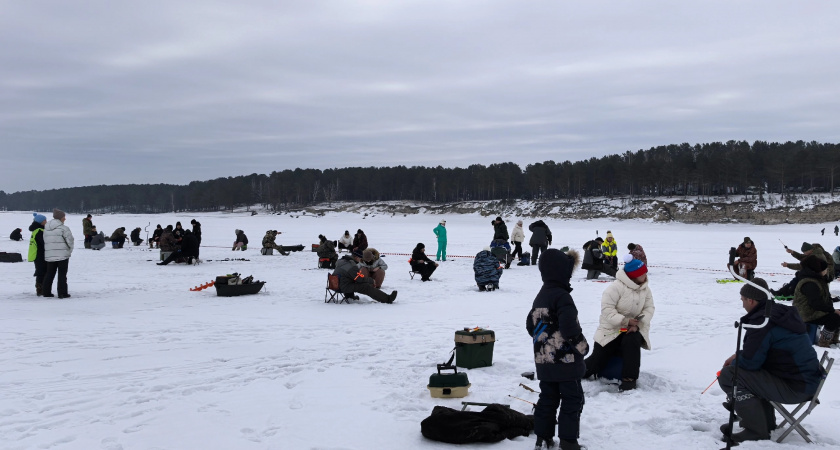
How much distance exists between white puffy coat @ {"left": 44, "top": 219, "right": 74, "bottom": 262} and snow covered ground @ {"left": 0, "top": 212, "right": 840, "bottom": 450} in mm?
970

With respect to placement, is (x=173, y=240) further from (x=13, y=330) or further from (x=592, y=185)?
(x=592, y=185)

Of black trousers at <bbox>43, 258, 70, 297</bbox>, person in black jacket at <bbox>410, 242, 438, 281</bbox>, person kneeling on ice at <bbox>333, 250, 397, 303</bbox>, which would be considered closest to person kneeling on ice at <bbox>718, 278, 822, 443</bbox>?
person kneeling on ice at <bbox>333, 250, 397, 303</bbox>

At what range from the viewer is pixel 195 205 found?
15238 centimetres

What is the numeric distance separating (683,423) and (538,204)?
88.2 metres

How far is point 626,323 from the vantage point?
629cm

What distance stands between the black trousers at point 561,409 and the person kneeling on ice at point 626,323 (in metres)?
1.79

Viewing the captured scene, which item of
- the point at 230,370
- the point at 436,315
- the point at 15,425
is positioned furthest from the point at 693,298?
the point at 15,425

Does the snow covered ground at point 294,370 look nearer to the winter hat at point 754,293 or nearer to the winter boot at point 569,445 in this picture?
the winter boot at point 569,445

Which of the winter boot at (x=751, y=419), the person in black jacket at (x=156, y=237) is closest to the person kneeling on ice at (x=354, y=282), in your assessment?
the winter boot at (x=751, y=419)

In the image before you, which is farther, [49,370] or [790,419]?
[49,370]

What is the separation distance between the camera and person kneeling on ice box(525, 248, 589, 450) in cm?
464

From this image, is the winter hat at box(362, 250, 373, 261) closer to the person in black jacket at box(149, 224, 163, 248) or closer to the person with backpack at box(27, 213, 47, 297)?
the person with backpack at box(27, 213, 47, 297)

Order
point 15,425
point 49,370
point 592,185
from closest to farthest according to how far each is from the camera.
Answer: point 15,425 < point 49,370 < point 592,185

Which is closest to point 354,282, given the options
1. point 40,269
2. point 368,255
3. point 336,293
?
point 336,293
